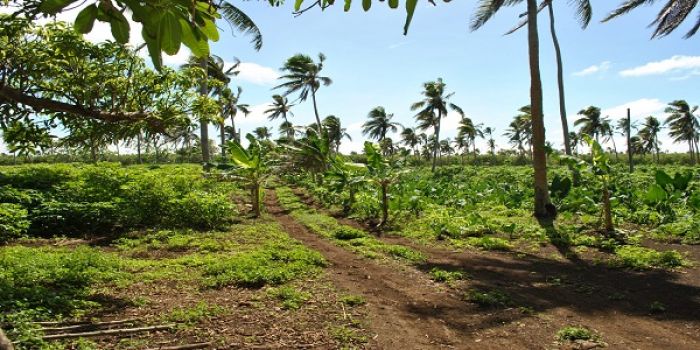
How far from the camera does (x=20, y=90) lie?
668cm

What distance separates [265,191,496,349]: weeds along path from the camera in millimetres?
4387

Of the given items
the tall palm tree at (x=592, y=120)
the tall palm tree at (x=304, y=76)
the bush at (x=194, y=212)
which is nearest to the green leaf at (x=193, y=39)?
the bush at (x=194, y=212)

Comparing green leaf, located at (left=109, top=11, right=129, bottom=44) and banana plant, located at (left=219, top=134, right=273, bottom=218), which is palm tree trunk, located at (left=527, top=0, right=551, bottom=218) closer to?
banana plant, located at (left=219, top=134, right=273, bottom=218)

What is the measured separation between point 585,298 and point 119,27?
5924mm

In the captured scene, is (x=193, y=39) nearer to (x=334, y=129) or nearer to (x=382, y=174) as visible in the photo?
(x=382, y=174)

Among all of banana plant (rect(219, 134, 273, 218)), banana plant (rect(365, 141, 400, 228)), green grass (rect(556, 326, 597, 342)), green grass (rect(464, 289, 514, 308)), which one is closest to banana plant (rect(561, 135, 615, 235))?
banana plant (rect(365, 141, 400, 228))

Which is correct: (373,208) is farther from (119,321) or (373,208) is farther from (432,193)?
(119,321)

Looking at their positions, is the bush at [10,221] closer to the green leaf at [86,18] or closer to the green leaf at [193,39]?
the green leaf at [86,18]

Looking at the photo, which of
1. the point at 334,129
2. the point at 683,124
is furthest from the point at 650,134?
the point at 334,129

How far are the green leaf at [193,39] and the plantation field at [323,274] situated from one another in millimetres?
3277

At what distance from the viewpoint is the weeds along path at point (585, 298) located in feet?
14.7

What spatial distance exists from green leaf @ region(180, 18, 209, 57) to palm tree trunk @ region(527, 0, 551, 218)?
11148mm

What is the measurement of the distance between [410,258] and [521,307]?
290cm

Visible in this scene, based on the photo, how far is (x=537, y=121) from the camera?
11672mm
